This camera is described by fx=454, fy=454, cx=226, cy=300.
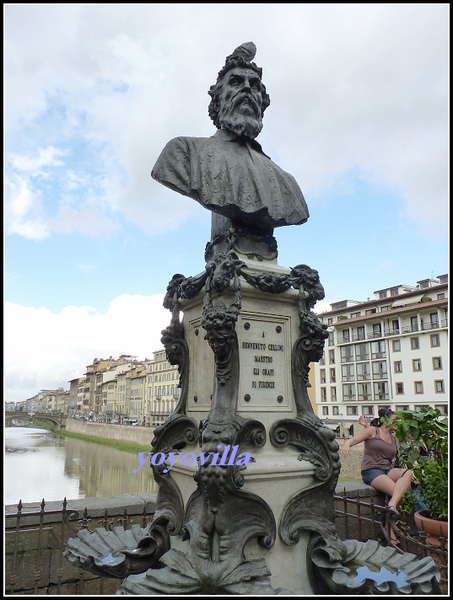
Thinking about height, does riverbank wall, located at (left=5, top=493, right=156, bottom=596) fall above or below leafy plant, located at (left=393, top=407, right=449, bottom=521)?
below

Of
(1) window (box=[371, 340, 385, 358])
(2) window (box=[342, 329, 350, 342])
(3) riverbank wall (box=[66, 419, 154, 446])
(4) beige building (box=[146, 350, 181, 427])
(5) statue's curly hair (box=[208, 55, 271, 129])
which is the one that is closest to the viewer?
(5) statue's curly hair (box=[208, 55, 271, 129])

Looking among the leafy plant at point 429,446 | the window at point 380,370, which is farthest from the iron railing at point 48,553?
the window at point 380,370

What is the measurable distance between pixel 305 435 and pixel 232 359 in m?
0.86

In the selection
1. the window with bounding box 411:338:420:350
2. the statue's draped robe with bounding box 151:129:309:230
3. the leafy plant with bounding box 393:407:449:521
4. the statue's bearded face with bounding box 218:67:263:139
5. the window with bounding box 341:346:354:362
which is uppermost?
the statue's bearded face with bounding box 218:67:263:139

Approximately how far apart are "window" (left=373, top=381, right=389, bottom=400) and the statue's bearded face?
4121 cm

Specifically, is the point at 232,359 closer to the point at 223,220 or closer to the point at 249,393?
the point at 249,393

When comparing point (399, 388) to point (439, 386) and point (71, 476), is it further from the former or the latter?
point (71, 476)

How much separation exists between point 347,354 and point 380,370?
437 centimetres

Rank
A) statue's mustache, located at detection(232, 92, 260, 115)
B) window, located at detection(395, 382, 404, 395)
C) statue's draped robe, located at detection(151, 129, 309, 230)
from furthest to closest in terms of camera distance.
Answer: window, located at detection(395, 382, 404, 395) → statue's mustache, located at detection(232, 92, 260, 115) → statue's draped robe, located at detection(151, 129, 309, 230)

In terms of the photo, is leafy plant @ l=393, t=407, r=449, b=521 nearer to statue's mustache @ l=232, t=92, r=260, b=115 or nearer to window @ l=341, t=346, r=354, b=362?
statue's mustache @ l=232, t=92, r=260, b=115

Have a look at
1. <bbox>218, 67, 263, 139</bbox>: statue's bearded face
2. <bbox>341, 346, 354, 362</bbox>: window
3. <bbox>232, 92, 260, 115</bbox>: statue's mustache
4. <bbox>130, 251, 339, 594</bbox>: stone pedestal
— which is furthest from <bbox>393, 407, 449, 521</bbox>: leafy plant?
<bbox>341, 346, 354, 362</bbox>: window

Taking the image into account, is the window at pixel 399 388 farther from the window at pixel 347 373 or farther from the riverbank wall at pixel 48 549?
the riverbank wall at pixel 48 549

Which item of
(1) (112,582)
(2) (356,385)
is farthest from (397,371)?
(1) (112,582)

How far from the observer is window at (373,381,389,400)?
42.0m
